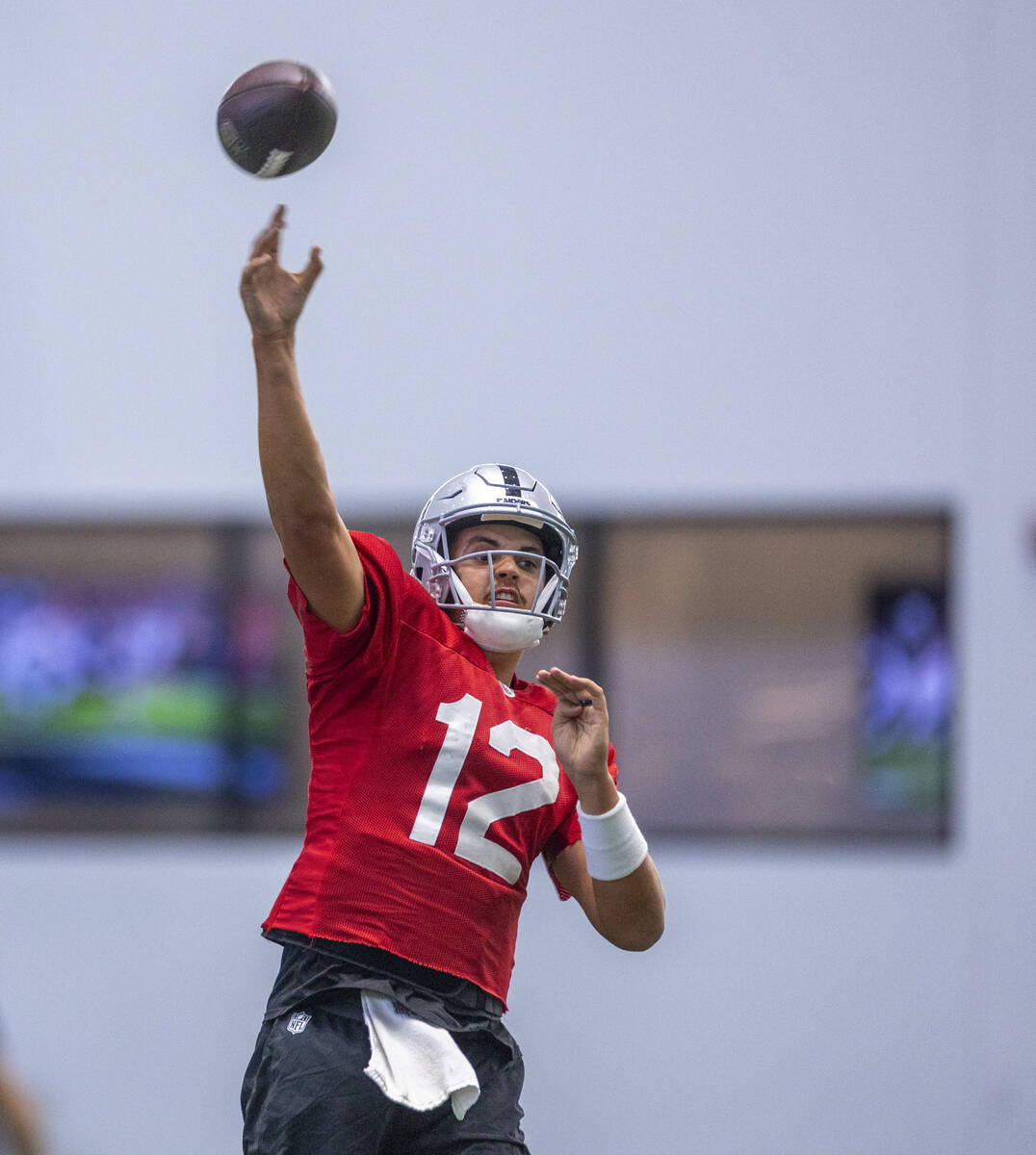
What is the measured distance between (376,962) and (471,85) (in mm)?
3906

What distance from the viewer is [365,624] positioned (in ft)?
8.34

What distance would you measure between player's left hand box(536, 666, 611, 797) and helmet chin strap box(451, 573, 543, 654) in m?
0.18

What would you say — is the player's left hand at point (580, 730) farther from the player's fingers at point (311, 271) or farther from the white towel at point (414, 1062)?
the player's fingers at point (311, 271)

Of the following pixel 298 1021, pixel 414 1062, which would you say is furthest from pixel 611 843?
pixel 298 1021

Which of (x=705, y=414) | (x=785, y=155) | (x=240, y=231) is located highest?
(x=785, y=155)

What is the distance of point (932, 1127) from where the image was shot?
5320mm

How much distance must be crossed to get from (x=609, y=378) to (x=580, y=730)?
9.70 feet

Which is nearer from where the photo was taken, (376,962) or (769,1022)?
(376,962)

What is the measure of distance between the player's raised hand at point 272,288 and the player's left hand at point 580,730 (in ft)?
2.56

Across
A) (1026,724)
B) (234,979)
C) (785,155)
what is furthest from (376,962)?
(785,155)

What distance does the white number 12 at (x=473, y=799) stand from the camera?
260 cm

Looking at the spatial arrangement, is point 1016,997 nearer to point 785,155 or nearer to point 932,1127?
point 932,1127

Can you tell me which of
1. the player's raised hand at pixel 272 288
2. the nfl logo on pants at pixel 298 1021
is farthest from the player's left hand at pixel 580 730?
the player's raised hand at pixel 272 288

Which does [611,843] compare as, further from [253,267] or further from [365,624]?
[253,267]
